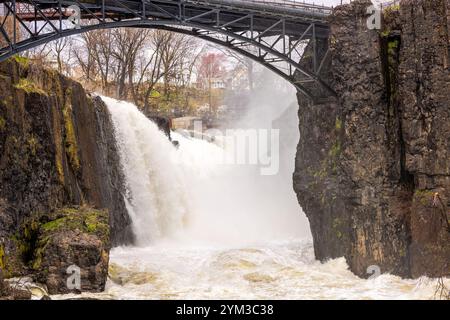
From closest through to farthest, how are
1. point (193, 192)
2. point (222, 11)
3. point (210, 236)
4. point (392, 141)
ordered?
point (392, 141), point (222, 11), point (210, 236), point (193, 192)

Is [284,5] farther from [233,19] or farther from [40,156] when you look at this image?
[40,156]

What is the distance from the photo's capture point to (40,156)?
1412 cm

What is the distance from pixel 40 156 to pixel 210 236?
10217 mm

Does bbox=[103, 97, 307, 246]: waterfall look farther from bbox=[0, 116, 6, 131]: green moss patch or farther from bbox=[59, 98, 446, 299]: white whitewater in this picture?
bbox=[0, 116, 6, 131]: green moss patch

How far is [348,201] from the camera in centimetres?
1602

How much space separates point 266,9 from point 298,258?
26.5 feet

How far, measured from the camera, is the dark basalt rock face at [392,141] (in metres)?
14.5

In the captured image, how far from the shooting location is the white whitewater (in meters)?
13.9

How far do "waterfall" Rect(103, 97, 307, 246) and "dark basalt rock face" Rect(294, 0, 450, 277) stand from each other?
7.10 metres
